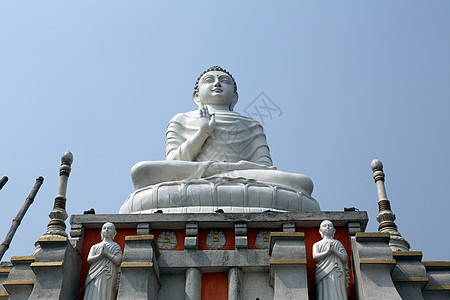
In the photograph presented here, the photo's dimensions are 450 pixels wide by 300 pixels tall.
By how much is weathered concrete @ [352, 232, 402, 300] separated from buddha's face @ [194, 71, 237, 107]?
23.9ft

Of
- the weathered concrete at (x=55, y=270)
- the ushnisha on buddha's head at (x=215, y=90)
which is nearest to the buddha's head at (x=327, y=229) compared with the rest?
the weathered concrete at (x=55, y=270)

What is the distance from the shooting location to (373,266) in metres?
8.88

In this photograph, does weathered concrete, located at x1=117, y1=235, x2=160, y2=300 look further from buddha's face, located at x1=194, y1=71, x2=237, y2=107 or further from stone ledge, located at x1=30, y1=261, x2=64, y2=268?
buddha's face, located at x1=194, y1=71, x2=237, y2=107

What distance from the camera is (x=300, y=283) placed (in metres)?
8.70

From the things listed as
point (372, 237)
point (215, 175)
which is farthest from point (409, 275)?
point (215, 175)

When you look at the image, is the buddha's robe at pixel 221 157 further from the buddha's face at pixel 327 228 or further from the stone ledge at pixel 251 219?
the buddha's face at pixel 327 228

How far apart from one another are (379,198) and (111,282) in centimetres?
452

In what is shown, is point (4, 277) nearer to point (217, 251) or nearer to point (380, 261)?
point (217, 251)

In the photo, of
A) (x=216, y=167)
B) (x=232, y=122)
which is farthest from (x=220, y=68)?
(x=216, y=167)

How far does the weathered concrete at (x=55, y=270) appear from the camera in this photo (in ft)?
28.8

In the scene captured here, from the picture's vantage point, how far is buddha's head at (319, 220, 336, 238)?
920 centimetres

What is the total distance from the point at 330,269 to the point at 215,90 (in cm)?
780

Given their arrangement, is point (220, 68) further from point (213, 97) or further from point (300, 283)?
point (300, 283)

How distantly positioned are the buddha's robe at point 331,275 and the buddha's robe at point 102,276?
2.84m
